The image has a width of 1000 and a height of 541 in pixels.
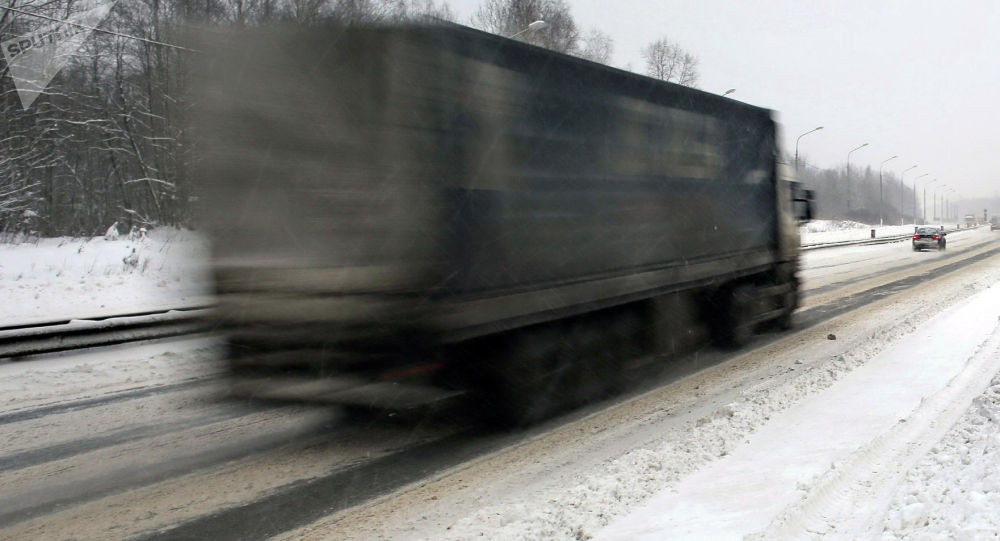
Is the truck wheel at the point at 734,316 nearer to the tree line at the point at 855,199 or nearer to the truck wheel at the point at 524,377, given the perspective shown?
the truck wheel at the point at 524,377

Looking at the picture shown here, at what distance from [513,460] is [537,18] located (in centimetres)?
3903

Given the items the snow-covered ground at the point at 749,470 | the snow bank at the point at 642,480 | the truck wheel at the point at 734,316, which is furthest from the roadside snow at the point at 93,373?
the truck wheel at the point at 734,316

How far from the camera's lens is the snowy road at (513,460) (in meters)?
3.89

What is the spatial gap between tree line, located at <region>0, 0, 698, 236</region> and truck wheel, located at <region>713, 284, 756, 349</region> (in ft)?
37.5

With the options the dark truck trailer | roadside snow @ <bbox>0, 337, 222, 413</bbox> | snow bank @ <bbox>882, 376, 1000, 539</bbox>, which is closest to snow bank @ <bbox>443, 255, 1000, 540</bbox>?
snow bank @ <bbox>882, 376, 1000, 539</bbox>

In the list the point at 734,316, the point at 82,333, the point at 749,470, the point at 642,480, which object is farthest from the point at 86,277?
the point at 749,470

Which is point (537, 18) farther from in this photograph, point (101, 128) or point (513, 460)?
point (513, 460)

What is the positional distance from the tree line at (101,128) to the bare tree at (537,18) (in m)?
15.6

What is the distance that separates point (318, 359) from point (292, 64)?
2.15 m

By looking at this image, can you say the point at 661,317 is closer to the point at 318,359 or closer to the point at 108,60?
the point at 318,359

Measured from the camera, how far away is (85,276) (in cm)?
1652

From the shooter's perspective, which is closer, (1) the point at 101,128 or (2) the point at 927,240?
(1) the point at 101,128

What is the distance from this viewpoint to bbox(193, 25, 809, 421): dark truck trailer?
475 cm

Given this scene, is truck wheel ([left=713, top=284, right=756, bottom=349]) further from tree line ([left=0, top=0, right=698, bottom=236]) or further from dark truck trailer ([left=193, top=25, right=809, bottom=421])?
tree line ([left=0, top=0, right=698, bottom=236])
